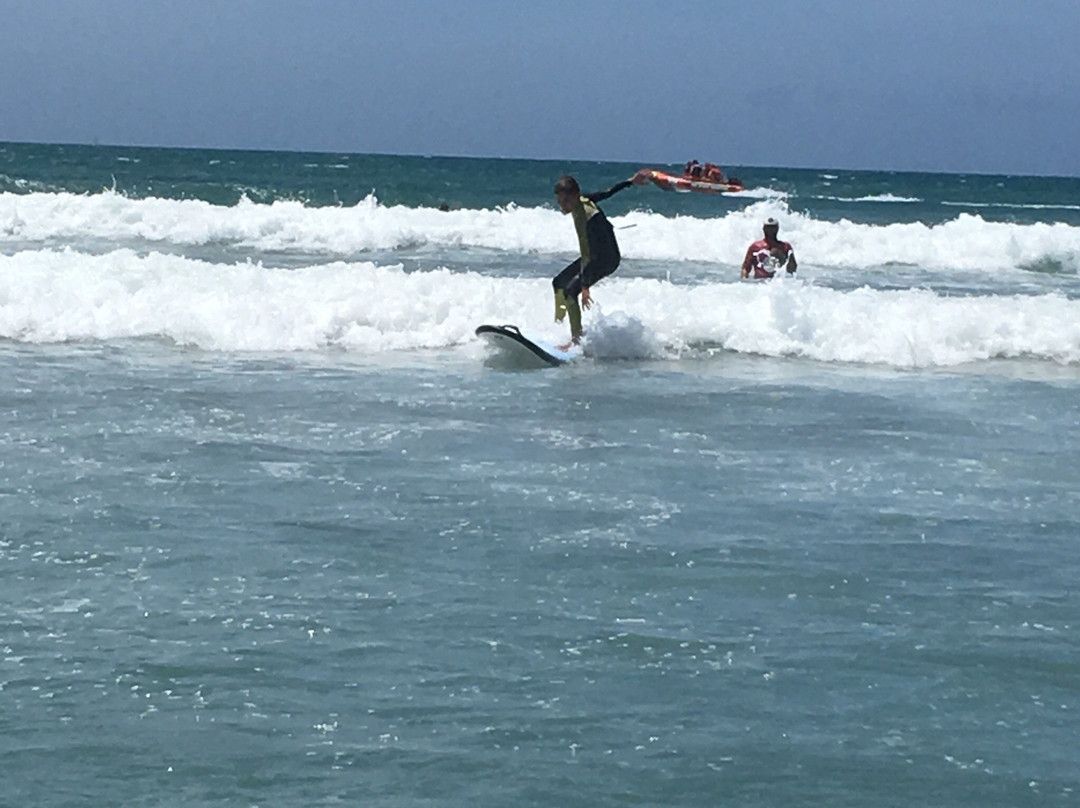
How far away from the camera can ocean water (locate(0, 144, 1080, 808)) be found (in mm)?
4668

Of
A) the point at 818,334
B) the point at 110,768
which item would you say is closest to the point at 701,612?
the point at 110,768

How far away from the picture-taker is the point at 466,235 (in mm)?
30000

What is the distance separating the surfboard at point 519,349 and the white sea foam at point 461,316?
76cm

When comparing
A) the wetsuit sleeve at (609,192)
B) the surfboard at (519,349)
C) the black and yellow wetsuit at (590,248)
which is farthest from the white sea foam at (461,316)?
the wetsuit sleeve at (609,192)

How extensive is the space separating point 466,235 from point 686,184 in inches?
708

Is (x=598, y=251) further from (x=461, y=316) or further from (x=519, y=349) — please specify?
(x=461, y=316)

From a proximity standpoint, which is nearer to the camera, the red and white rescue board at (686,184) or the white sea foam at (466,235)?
the red and white rescue board at (686,184)

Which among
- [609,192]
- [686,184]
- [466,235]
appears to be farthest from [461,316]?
[466,235]

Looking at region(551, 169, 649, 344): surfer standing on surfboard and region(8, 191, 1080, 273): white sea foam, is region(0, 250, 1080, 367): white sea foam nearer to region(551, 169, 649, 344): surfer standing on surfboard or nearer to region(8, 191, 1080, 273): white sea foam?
region(551, 169, 649, 344): surfer standing on surfboard

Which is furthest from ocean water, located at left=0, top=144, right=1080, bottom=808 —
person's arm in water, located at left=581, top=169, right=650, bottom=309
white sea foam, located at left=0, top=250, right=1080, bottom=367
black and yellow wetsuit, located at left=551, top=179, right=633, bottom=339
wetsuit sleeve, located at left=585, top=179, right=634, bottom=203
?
wetsuit sleeve, located at left=585, top=179, right=634, bottom=203

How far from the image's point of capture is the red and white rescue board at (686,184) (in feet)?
39.5

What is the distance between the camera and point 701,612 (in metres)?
5.99

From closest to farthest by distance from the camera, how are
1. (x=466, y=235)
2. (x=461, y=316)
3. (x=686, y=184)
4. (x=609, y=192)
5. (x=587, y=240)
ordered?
(x=609, y=192) → (x=686, y=184) → (x=587, y=240) → (x=461, y=316) → (x=466, y=235)

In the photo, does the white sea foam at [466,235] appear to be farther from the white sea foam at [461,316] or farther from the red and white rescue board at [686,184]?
the red and white rescue board at [686,184]
